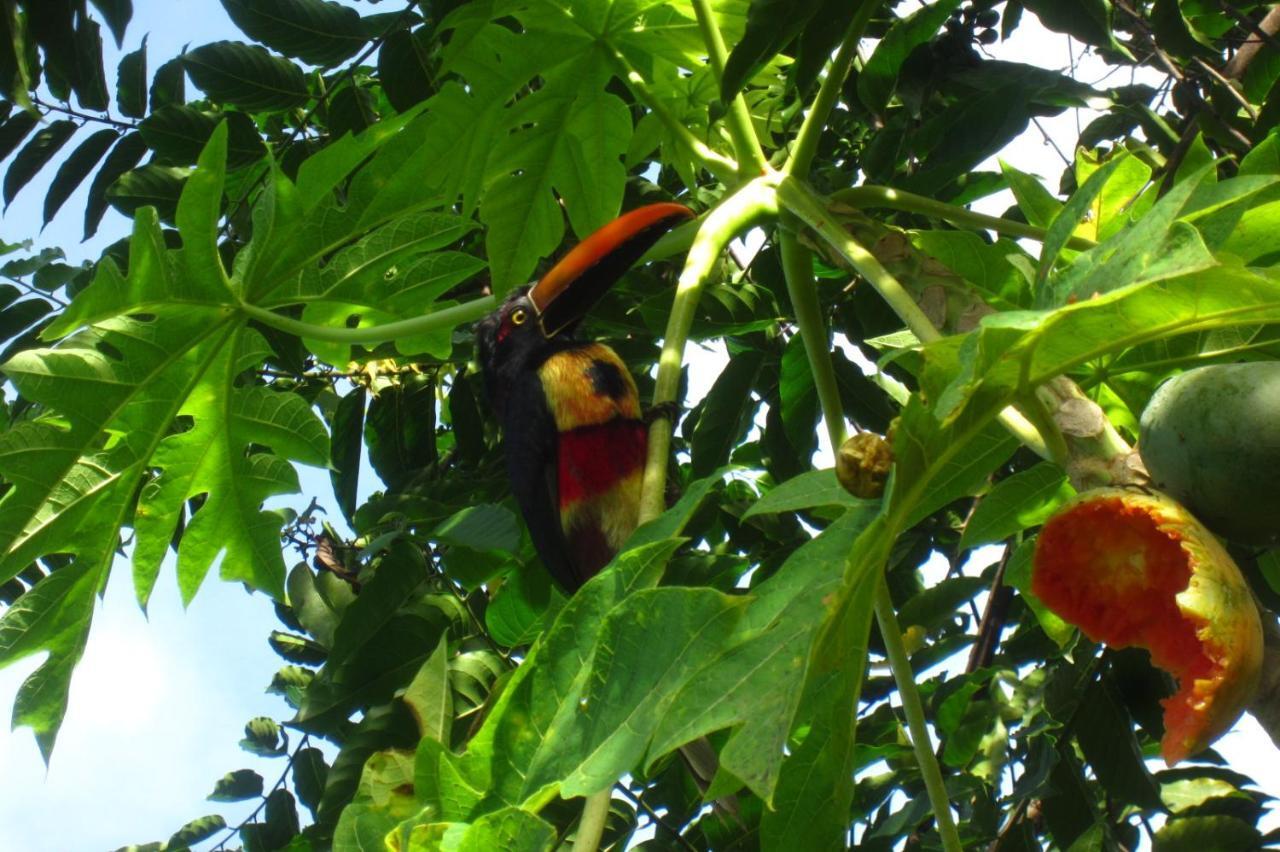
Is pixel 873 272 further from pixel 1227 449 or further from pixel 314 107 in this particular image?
pixel 314 107

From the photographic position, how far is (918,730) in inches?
62.3

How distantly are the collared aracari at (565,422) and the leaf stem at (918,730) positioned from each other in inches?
53.0

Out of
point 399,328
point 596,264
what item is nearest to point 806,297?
point 399,328

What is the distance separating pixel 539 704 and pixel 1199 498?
63 centimetres

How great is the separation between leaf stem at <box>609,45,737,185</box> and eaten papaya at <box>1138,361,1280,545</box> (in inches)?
43.1

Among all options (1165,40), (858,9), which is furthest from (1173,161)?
(858,9)

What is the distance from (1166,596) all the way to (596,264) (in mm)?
1664

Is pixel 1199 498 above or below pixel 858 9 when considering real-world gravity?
below

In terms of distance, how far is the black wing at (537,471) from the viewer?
9.71 ft

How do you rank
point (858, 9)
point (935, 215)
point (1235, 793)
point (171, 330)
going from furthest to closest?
point (1235, 793), point (171, 330), point (935, 215), point (858, 9)

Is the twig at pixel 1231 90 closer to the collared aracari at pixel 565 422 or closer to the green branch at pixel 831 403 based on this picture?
the green branch at pixel 831 403

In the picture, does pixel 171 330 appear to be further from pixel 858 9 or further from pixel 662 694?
pixel 662 694

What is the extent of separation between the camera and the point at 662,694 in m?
1.11

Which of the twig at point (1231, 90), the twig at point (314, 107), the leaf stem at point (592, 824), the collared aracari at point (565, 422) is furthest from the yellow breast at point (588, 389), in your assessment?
the leaf stem at point (592, 824)
